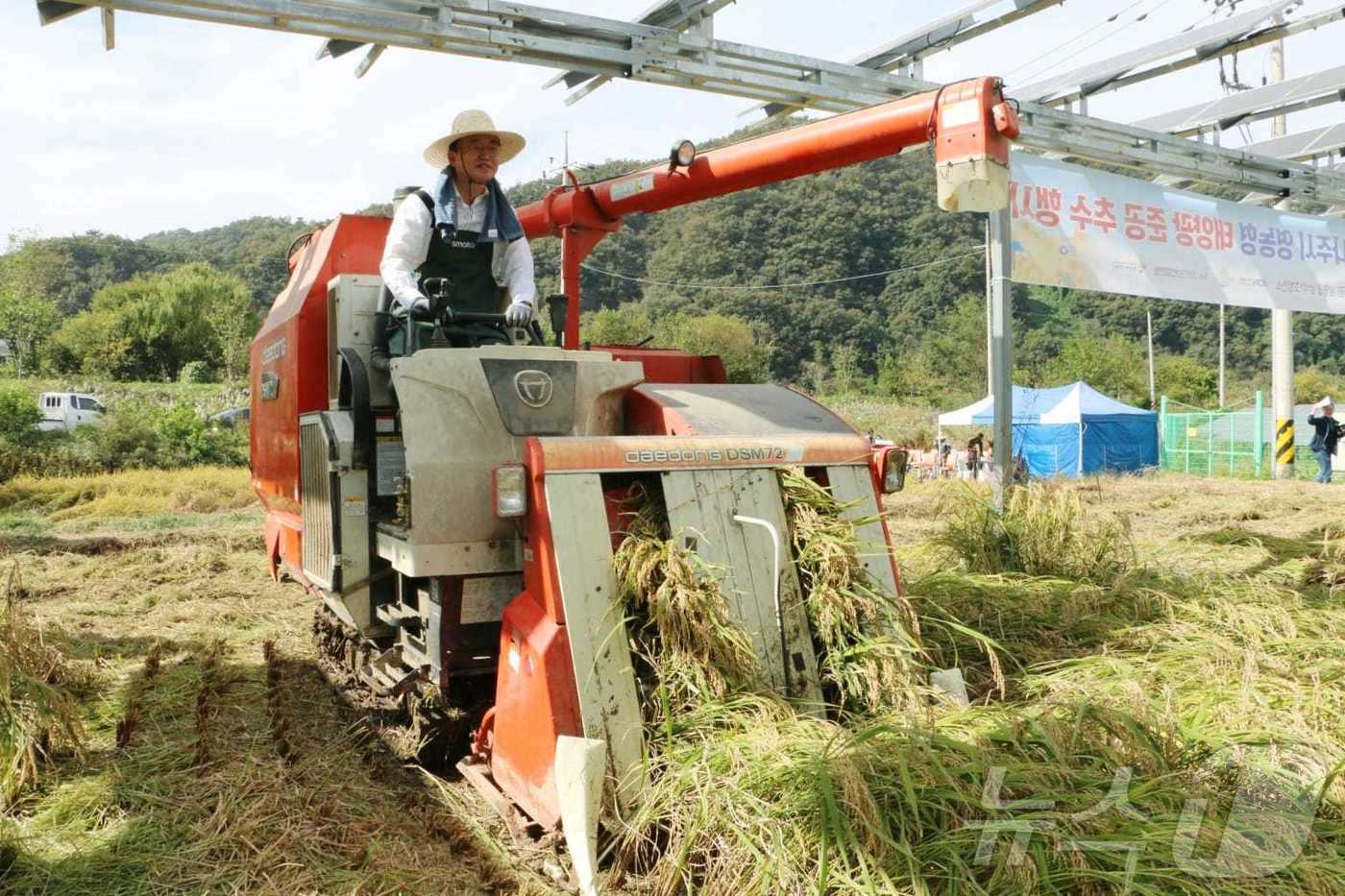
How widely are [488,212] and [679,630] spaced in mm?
2588

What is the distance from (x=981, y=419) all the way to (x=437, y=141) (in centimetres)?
2118

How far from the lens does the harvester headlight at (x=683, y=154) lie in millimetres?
5860

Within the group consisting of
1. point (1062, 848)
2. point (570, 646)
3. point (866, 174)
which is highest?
point (866, 174)

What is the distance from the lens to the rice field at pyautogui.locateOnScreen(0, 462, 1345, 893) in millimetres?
2754

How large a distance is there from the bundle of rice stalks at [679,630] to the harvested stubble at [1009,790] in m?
0.04

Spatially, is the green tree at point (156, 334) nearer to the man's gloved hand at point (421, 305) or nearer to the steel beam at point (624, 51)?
the steel beam at point (624, 51)

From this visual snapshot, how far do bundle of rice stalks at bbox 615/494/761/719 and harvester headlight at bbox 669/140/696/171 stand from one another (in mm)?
3009

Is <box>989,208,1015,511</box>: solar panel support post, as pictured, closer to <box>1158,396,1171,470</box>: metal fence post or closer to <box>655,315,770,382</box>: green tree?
<box>1158,396,1171,470</box>: metal fence post

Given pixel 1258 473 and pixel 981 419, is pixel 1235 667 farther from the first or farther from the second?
pixel 981 419

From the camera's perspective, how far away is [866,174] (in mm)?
72875

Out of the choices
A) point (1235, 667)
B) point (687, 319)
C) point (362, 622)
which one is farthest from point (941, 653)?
point (687, 319)

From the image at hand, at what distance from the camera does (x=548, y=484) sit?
3611 millimetres

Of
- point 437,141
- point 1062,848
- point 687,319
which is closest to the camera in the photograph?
point 1062,848

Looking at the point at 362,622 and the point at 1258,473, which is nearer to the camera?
the point at 362,622
